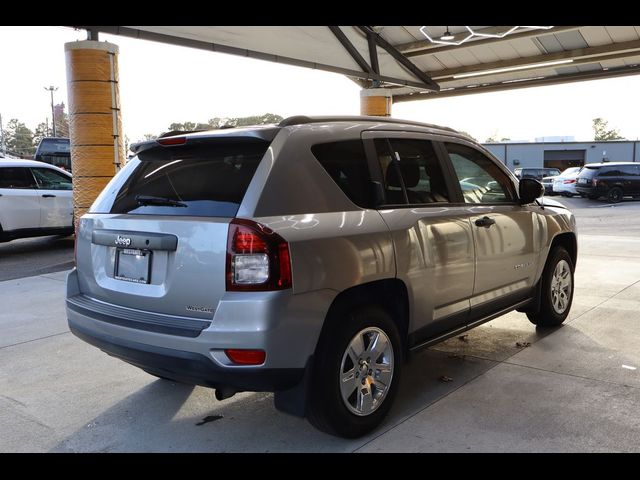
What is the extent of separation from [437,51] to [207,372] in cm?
1466

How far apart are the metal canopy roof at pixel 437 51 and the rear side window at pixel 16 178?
3.67m

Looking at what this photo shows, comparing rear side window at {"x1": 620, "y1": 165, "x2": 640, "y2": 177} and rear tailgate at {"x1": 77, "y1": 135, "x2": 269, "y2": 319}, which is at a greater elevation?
rear side window at {"x1": 620, "y1": 165, "x2": 640, "y2": 177}

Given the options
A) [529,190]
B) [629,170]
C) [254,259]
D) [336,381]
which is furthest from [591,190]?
[254,259]

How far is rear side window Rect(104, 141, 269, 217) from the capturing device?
3051mm

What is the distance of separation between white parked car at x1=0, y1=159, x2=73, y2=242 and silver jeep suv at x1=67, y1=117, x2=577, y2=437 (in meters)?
8.29

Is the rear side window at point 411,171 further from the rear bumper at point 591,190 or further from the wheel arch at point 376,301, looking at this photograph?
the rear bumper at point 591,190

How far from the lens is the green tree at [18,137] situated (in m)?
93.4

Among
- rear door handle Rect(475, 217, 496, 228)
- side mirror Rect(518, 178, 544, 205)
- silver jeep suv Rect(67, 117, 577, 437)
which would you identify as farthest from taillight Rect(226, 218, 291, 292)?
side mirror Rect(518, 178, 544, 205)

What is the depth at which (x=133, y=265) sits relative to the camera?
3221 millimetres

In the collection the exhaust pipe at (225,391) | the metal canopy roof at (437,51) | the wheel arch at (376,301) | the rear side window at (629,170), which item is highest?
the metal canopy roof at (437,51)

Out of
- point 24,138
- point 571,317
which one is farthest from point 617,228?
point 24,138

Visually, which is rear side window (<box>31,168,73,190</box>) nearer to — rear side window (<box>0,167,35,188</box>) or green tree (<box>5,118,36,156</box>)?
rear side window (<box>0,167,35,188</box>)

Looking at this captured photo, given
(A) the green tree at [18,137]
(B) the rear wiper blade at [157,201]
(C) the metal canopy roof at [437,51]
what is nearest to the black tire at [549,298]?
(B) the rear wiper blade at [157,201]

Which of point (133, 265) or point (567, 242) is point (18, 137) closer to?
point (567, 242)
